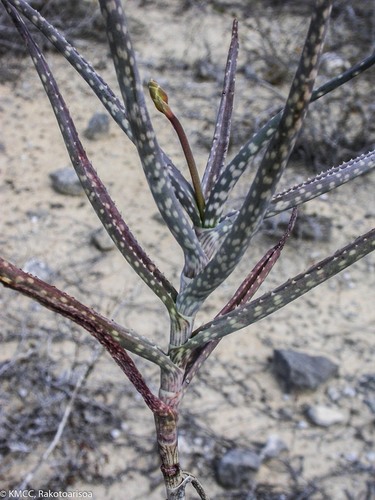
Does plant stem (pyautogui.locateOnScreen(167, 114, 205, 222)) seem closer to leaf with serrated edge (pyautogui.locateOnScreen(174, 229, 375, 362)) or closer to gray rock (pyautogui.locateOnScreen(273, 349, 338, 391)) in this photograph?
leaf with serrated edge (pyautogui.locateOnScreen(174, 229, 375, 362))

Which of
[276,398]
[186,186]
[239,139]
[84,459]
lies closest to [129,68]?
[186,186]

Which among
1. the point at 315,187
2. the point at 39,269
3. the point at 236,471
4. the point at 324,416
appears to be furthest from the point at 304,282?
the point at 39,269

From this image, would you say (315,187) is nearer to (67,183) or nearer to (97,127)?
(67,183)

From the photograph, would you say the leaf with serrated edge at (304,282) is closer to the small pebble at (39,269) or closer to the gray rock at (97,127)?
the small pebble at (39,269)

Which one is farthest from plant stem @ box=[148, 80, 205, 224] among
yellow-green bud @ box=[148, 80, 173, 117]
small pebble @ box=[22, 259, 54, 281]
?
small pebble @ box=[22, 259, 54, 281]

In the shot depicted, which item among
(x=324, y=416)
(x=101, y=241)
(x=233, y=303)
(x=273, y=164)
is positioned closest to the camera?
(x=273, y=164)

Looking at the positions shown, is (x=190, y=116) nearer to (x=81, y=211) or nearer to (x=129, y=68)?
(x=81, y=211)
